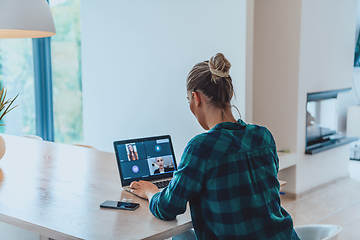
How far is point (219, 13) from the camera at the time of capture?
4203 mm

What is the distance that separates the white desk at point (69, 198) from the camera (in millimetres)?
1647

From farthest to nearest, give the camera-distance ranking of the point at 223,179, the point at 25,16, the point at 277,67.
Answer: the point at 277,67
the point at 25,16
the point at 223,179

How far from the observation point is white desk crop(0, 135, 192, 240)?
165cm

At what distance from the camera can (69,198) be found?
79.0 inches

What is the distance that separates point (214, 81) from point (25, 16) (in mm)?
1140

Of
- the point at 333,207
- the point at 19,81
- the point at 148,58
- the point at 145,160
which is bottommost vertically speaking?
the point at 333,207

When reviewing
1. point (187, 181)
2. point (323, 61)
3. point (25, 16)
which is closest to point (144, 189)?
point (187, 181)

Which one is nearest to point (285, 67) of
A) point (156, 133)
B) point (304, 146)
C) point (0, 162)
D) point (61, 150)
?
point (304, 146)

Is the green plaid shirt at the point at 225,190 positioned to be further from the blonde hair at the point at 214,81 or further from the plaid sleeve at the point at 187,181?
the blonde hair at the point at 214,81

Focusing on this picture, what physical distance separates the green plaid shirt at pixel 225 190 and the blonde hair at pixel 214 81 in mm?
117

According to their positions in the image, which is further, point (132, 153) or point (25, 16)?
point (25, 16)

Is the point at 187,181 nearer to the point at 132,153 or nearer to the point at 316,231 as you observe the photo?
the point at 132,153

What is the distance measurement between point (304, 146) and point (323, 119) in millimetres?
516

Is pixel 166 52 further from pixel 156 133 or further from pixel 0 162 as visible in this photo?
pixel 0 162
